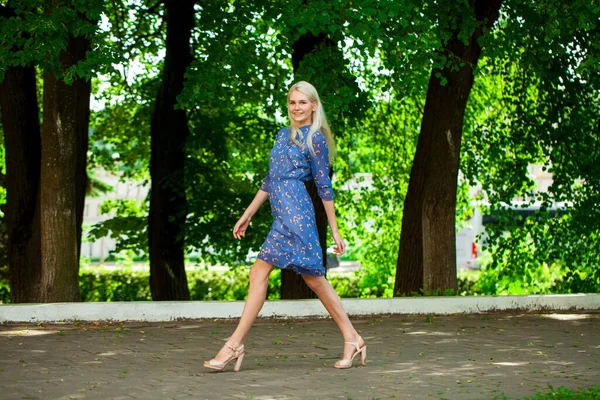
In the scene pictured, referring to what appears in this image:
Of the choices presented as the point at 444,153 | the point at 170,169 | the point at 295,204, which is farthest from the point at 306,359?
the point at 170,169

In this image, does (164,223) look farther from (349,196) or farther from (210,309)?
(210,309)

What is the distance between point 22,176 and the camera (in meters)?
14.6

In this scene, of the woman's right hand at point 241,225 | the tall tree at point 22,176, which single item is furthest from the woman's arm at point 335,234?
the tall tree at point 22,176

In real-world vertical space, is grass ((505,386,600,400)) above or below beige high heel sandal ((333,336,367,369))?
below

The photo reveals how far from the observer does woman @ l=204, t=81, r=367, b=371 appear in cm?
689

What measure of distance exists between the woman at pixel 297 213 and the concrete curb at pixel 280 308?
9.45ft

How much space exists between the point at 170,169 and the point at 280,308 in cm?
849

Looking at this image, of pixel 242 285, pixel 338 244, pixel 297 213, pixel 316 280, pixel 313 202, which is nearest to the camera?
pixel 338 244

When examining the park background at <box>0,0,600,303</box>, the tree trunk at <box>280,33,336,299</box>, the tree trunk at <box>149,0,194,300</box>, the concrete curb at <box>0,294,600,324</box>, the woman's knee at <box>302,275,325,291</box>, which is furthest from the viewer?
the tree trunk at <box>149,0,194,300</box>

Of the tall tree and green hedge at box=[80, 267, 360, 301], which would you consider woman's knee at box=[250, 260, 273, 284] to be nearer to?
the tall tree

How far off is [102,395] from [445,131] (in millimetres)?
7554

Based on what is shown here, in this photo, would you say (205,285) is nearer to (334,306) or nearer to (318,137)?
(334,306)

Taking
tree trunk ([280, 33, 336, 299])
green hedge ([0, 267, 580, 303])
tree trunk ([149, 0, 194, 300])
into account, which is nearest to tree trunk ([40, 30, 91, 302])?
tree trunk ([280, 33, 336, 299])

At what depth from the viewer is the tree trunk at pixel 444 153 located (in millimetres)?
12391
